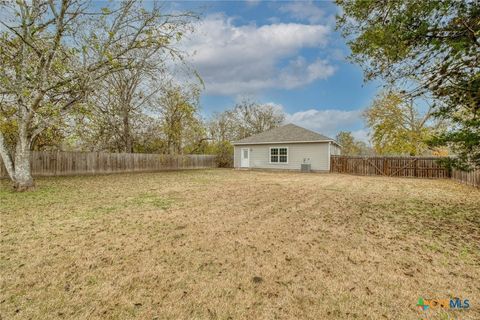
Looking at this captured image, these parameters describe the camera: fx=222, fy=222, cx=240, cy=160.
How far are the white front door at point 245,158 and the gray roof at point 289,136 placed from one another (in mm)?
864

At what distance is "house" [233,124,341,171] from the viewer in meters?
16.9

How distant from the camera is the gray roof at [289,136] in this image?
17.2 m

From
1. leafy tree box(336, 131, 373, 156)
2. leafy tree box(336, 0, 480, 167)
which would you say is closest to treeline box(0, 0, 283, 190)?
leafy tree box(336, 0, 480, 167)

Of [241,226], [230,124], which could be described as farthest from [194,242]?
[230,124]

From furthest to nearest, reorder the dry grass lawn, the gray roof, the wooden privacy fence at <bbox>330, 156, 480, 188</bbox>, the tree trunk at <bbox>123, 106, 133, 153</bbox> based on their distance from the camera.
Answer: the gray roof < the tree trunk at <bbox>123, 106, 133, 153</bbox> < the wooden privacy fence at <bbox>330, 156, 480, 188</bbox> < the dry grass lawn

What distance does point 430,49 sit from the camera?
168 inches

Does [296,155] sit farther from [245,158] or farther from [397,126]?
[397,126]

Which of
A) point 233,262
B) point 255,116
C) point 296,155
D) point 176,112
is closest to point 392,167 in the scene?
point 296,155

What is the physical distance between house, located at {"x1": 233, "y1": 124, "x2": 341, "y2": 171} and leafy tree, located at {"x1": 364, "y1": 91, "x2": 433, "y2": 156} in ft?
19.7

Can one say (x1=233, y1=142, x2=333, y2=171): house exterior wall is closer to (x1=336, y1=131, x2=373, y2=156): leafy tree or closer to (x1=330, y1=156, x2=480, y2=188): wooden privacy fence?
(x1=330, y1=156, x2=480, y2=188): wooden privacy fence

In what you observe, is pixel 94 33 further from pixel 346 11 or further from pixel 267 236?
pixel 267 236

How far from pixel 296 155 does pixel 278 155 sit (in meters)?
1.55

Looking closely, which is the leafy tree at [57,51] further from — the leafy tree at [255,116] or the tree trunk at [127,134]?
the leafy tree at [255,116]

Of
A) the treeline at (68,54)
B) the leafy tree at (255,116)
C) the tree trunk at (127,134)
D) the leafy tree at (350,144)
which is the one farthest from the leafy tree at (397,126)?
the tree trunk at (127,134)
